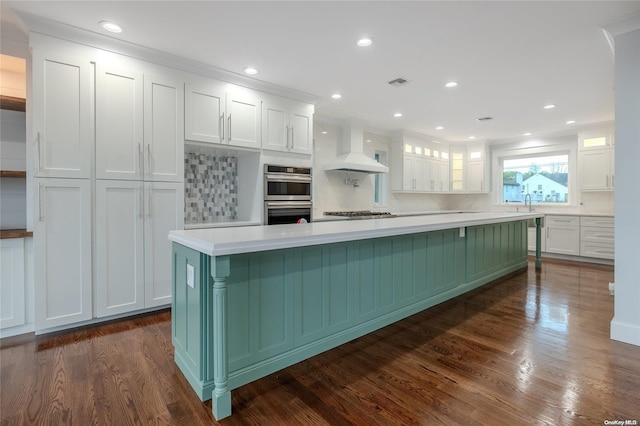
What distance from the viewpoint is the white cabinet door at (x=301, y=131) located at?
413cm

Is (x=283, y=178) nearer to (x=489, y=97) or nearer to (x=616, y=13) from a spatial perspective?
(x=489, y=97)

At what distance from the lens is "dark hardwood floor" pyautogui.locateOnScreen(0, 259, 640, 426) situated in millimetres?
1591

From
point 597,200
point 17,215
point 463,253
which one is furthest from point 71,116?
point 597,200

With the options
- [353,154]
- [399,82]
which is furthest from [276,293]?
[353,154]

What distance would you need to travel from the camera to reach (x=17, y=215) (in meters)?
2.80

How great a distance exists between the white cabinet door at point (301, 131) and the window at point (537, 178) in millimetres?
5225

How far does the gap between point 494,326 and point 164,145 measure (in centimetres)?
345

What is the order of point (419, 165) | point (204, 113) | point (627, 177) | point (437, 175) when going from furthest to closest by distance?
1. point (437, 175)
2. point (419, 165)
3. point (204, 113)
4. point (627, 177)

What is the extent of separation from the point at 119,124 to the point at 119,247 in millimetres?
1096

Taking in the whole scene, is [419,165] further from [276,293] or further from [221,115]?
[276,293]

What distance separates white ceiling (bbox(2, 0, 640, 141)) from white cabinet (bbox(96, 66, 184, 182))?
36 centimetres

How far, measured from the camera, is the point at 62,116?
2.56 m

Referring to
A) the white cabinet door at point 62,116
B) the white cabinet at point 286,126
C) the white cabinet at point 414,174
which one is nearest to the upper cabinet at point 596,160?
the white cabinet at point 414,174

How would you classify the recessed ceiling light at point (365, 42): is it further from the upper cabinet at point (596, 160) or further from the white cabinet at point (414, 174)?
the upper cabinet at point (596, 160)
